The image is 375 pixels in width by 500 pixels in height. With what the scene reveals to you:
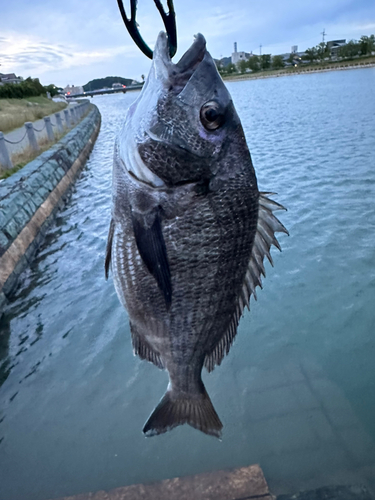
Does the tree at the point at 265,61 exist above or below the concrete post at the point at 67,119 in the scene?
above

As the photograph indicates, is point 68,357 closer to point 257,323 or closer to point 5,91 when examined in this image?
point 257,323

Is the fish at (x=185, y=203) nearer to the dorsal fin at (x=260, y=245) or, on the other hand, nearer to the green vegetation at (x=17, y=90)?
Result: the dorsal fin at (x=260, y=245)

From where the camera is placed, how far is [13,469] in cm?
325

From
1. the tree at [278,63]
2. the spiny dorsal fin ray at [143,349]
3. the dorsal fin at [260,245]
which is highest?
the tree at [278,63]

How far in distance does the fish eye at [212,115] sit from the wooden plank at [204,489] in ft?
7.80

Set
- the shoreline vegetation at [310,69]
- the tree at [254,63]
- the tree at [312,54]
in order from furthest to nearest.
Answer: the tree at [254,63]
the tree at [312,54]
the shoreline vegetation at [310,69]

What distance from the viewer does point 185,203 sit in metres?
1.67

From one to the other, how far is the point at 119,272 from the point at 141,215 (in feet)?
1.05

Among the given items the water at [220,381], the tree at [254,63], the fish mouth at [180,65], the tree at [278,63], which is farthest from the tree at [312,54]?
the fish mouth at [180,65]

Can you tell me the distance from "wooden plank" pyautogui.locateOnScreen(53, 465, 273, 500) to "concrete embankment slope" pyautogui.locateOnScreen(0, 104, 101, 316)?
11.9 feet

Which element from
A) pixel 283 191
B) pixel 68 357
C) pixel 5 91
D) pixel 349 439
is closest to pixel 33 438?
pixel 68 357

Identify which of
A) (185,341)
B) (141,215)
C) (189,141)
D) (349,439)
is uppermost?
(189,141)

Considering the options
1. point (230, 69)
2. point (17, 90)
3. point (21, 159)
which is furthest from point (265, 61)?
point (21, 159)

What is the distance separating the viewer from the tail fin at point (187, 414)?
186 cm
